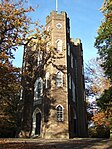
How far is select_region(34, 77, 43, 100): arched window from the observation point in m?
28.2

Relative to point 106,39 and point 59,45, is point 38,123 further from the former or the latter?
point 106,39

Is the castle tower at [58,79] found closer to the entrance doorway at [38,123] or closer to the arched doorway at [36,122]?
the arched doorway at [36,122]

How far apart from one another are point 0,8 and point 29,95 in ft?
52.1

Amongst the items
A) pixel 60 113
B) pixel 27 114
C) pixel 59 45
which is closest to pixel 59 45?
pixel 59 45

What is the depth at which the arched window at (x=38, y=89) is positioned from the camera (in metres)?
28.2

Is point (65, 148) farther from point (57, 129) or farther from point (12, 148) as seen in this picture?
point (57, 129)

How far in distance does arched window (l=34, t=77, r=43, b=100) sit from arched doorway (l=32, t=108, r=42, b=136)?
1891mm

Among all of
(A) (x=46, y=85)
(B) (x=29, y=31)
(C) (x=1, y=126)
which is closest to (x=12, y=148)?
(B) (x=29, y=31)

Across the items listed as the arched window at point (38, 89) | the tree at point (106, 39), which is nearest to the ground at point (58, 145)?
the tree at point (106, 39)

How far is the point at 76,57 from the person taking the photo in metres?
36.2

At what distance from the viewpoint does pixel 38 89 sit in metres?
29.0

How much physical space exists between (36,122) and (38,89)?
4680mm

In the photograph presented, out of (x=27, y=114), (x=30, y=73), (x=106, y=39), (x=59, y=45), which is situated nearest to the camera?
(x=106, y=39)

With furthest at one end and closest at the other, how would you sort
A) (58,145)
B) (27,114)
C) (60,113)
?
(27,114), (60,113), (58,145)
